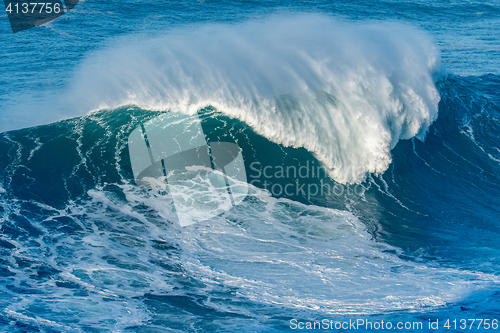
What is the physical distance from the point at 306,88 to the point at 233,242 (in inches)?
213

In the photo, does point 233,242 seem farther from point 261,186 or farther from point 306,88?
point 306,88

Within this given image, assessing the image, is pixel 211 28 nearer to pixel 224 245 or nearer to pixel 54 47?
pixel 54 47

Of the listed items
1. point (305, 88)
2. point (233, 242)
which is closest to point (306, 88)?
point (305, 88)

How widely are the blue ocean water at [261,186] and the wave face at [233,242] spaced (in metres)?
0.04

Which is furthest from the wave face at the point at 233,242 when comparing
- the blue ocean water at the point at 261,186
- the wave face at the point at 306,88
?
the wave face at the point at 306,88

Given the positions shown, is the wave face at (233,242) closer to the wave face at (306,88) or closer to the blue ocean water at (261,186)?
the blue ocean water at (261,186)

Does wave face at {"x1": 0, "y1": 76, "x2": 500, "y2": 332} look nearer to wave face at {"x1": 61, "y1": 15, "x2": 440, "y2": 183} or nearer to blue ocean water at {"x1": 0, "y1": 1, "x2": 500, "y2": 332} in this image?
blue ocean water at {"x1": 0, "y1": 1, "x2": 500, "y2": 332}

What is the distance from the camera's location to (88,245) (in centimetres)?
789

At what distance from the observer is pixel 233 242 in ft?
26.9

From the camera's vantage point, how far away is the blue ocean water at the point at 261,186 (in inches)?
271

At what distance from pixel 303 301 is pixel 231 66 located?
24.5 feet

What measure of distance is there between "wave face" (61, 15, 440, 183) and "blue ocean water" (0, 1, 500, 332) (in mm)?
55

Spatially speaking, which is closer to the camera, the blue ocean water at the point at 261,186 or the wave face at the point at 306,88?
the blue ocean water at the point at 261,186

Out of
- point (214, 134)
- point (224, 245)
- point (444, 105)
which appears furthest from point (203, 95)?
point (444, 105)
